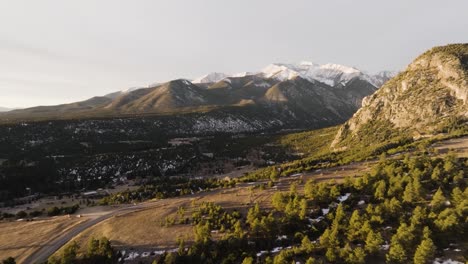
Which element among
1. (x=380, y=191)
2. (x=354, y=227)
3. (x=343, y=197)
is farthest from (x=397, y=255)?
(x=343, y=197)

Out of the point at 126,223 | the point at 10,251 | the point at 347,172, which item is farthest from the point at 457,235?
the point at 10,251

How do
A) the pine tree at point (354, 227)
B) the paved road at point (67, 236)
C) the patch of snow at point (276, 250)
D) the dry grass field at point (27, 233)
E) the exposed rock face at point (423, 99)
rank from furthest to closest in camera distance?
the exposed rock face at point (423, 99), the dry grass field at point (27, 233), the paved road at point (67, 236), the patch of snow at point (276, 250), the pine tree at point (354, 227)

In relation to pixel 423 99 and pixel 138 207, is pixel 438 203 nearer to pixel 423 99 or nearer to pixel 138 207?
pixel 138 207

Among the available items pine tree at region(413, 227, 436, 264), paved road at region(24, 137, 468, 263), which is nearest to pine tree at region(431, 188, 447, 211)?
pine tree at region(413, 227, 436, 264)

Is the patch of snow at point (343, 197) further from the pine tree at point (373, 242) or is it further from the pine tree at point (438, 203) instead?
the pine tree at point (373, 242)

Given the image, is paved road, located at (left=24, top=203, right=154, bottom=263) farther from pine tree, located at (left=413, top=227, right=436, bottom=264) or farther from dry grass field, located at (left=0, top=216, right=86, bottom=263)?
pine tree, located at (left=413, top=227, right=436, bottom=264)

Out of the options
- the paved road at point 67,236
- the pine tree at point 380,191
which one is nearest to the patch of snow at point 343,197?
the pine tree at point 380,191

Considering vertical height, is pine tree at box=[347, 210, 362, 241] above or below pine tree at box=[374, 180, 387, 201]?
below

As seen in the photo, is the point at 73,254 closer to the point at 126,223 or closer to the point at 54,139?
the point at 126,223
